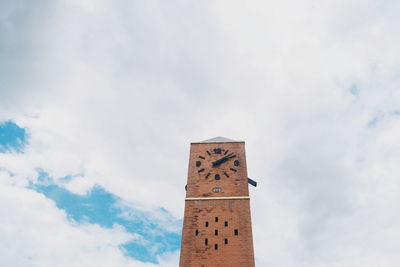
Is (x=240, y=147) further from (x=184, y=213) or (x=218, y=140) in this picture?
(x=184, y=213)

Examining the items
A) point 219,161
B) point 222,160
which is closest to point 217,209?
point 219,161

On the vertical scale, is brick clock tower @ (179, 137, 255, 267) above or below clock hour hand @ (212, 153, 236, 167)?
below

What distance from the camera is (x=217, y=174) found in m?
30.5

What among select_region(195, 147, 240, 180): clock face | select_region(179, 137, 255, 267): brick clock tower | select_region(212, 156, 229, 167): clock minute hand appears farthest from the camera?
Answer: select_region(212, 156, 229, 167): clock minute hand

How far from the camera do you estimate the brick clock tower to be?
2567cm

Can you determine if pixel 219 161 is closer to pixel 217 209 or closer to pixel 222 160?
pixel 222 160

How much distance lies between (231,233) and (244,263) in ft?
8.40

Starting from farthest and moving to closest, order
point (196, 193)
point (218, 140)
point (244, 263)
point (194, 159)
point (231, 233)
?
1. point (218, 140)
2. point (194, 159)
3. point (196, 193)
4. point (231, 233)
5. point (244, 263)

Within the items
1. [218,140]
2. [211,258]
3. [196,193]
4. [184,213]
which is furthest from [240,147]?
[211,258]

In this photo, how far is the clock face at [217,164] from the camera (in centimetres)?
3055

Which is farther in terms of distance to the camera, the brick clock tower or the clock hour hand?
the clock hour hand

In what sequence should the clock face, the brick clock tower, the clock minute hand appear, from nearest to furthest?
the brick clock tower < the clock face < the clock minute hand

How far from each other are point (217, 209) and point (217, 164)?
4607 mm

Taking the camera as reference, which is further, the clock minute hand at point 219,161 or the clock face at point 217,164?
the clock minute hand at point 219,161
